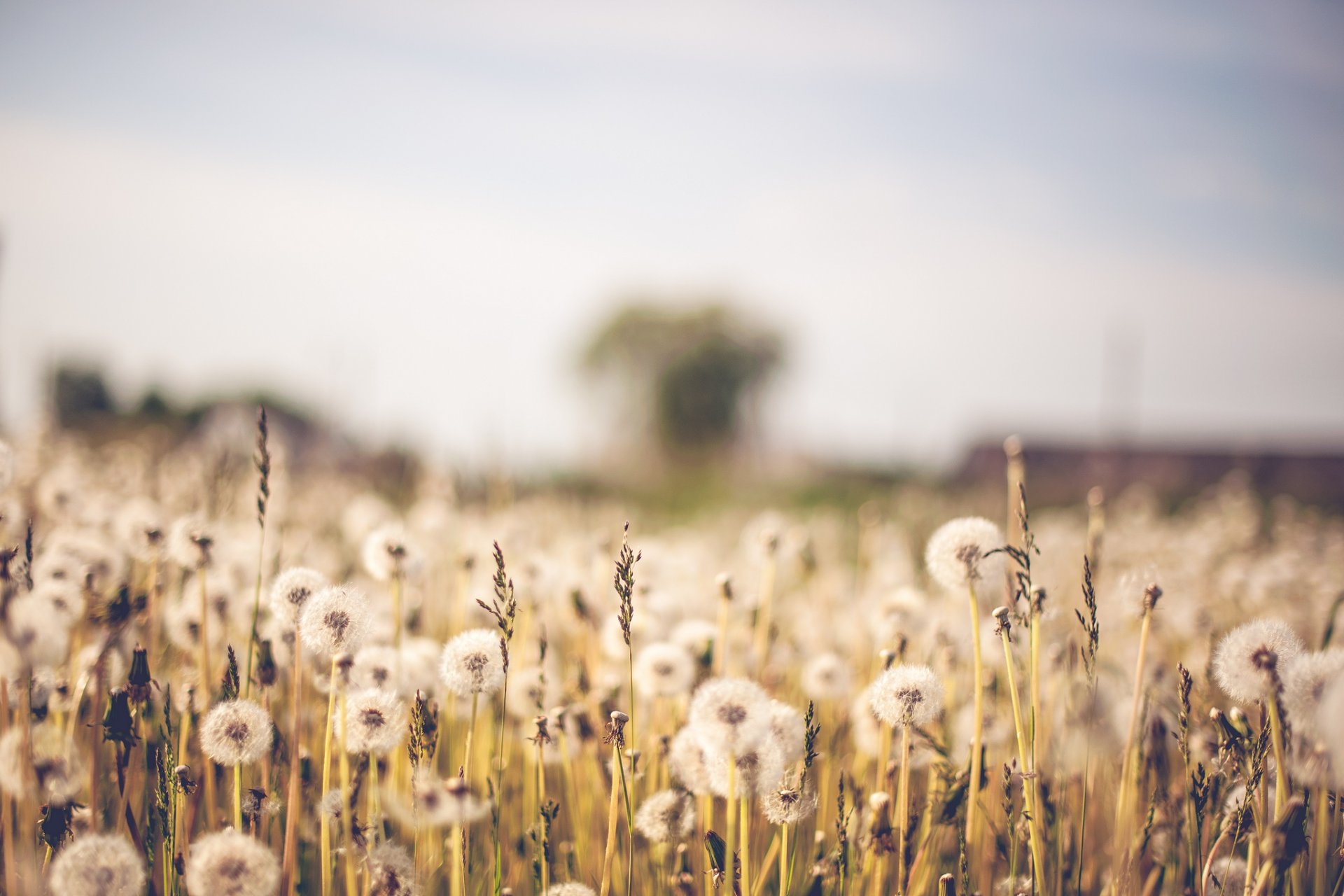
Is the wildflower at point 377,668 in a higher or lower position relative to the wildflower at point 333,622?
lower

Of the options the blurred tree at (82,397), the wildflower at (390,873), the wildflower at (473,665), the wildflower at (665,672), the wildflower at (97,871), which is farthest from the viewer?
the blurred tree at (82,397)

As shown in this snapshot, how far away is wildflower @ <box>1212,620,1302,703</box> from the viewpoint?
1558 millimetres

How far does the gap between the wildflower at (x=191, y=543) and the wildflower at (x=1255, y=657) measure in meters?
2.39

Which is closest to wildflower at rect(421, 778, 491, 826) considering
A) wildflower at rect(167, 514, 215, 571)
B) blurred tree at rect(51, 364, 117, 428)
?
wildflower at rect(167, 514, 215, 571)

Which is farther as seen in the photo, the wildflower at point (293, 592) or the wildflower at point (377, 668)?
the wildflower at point (377, 668)

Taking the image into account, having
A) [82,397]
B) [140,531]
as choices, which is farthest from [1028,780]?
[82,397]

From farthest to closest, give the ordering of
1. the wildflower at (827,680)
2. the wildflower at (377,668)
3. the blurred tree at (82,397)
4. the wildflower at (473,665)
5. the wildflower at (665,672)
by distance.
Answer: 1. the blurred tree at (82,397)
2. the wildflower at (827,680)
3. the wildflower at (665,672)
4. the wildflower at (377,668)
5. the wildflower at (473,665)

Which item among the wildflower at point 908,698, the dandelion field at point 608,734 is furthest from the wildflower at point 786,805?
the wildflower at point 908,698

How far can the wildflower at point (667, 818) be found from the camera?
5.72ft

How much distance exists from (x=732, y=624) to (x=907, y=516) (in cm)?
546

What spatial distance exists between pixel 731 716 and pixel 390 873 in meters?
0.73

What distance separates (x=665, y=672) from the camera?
2.14 m

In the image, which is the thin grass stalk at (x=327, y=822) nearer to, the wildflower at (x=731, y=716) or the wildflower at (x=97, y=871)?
the wildflower at (x=97, y=871)

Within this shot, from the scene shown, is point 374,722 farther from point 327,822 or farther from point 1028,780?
point 1028,780
